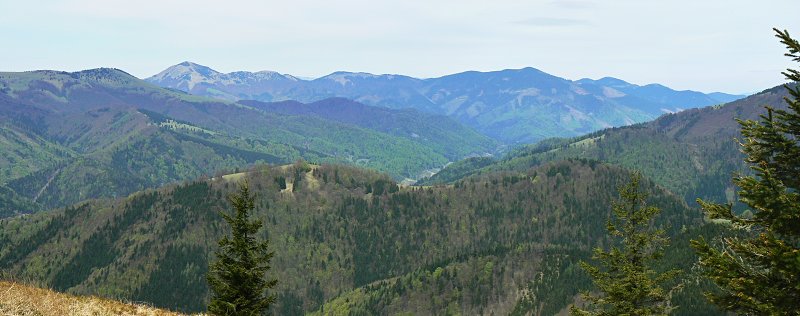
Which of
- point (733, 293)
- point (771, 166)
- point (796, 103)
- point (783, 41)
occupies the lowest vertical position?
point (733, 293)

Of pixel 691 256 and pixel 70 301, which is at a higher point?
pixel 70 301

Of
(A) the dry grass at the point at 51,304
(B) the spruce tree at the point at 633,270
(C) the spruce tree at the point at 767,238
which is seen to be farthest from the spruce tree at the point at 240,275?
(C) the spruce tree at the point at 767,238

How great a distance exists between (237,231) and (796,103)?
31.2 metres

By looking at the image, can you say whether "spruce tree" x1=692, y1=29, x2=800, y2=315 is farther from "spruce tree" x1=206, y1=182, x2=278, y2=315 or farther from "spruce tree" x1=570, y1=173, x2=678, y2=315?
"spruce tree" x1=206, y1=182, x2=278, y2=315

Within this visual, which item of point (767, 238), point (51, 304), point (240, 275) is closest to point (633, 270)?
point (767, 238)

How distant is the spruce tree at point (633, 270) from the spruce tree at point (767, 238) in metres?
13.0

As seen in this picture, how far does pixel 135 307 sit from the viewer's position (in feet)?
92.9

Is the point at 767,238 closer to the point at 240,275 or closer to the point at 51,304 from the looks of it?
the point at 51,304

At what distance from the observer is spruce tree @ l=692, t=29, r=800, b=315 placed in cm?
1527

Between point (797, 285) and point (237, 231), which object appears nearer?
point (797, 285)

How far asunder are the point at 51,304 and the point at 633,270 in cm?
3063

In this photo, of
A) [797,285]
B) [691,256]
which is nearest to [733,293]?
[797,285]

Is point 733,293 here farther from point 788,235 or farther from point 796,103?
point 796,103

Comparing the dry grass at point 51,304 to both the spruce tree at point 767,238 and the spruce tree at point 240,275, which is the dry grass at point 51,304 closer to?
the spruce tree at point 240,275
